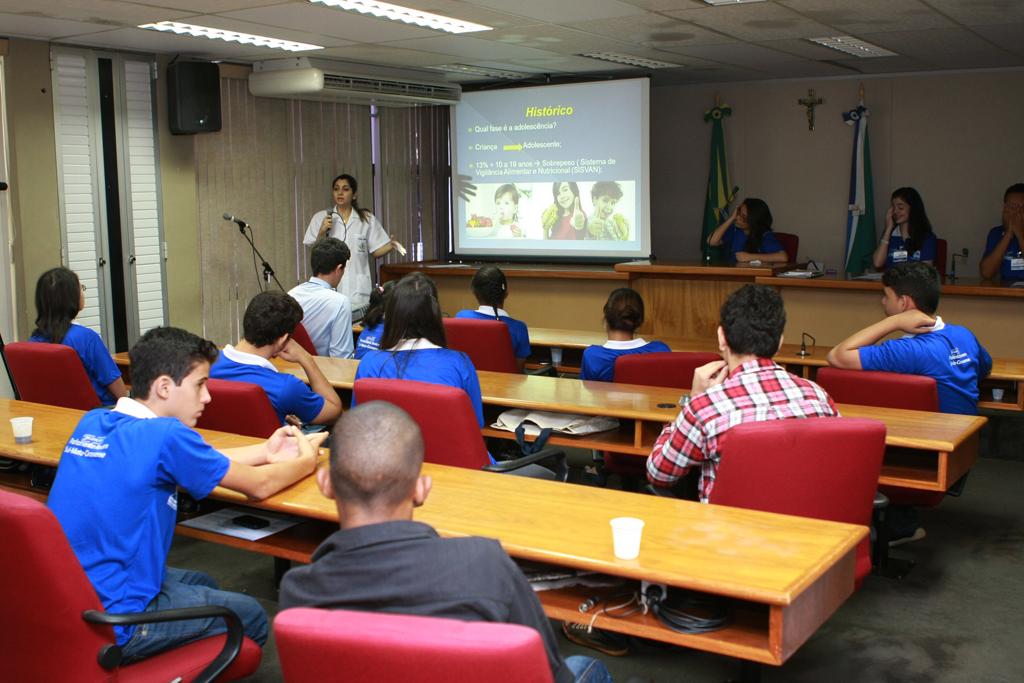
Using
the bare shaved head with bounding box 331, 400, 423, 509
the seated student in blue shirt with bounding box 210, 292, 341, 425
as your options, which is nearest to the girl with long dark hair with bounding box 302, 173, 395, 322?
the seated student in blue shirt with bounding box 210, 292, 341, 425

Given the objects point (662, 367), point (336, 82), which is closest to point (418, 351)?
point (662, 367)

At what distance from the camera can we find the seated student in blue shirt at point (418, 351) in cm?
379

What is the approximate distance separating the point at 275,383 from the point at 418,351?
0.57 meters

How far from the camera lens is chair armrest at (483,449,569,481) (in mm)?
3547

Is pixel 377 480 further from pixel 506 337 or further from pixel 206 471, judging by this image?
pixel 506 337

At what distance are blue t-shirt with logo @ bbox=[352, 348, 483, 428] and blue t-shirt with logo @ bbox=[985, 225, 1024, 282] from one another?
16.0ft

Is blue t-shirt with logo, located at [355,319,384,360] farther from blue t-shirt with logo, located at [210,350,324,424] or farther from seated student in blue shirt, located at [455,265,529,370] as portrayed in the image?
blue t-shirt with logo, located at [210,350,324,424]

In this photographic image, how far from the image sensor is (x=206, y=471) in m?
2.53

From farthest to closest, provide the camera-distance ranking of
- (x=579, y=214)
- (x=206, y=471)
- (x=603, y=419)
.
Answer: (x=579, y=214), (x=603, y=419), (x=206, y=471)

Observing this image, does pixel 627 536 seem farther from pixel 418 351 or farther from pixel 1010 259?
pixel 1010 259

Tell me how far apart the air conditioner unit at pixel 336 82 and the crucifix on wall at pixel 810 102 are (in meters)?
3.59

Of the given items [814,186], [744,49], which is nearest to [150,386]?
[744,49]

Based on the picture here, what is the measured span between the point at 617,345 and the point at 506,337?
777 mm

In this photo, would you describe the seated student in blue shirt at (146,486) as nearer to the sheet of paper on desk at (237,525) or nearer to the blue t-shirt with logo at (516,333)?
the sheet of paper on desk at (237,525)
